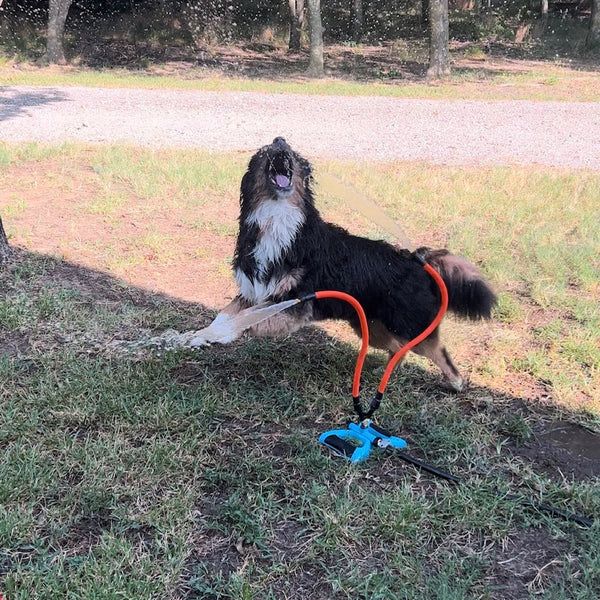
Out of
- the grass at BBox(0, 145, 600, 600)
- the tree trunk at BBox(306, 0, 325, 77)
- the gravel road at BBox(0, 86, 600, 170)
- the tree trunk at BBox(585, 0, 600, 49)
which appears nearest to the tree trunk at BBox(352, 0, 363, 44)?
the tree trunk at BBox(306, 0, 325, 77)

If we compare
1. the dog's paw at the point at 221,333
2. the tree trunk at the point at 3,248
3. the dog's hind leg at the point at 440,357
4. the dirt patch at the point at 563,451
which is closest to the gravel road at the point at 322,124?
the tree trunk at the point at 3,248

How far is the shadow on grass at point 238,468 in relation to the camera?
2322 millimetres

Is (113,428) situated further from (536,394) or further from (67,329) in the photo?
(536,394)

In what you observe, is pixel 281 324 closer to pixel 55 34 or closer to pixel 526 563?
pixel 526 563

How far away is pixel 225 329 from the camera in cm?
324

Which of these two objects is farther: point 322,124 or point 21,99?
point 21,99

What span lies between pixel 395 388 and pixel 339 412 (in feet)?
1.31

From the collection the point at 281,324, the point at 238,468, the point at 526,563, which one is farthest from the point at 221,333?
the point at 526,563

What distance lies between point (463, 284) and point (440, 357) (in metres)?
0.43

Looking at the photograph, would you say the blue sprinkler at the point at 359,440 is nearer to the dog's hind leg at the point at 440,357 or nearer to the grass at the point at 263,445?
the grass at the point at 263,445

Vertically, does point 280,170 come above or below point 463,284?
above

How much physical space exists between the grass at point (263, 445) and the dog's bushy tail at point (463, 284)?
1.68ft

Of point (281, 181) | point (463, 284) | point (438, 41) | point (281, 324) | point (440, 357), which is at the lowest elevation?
point (440, 357)

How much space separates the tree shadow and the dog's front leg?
841 cm
